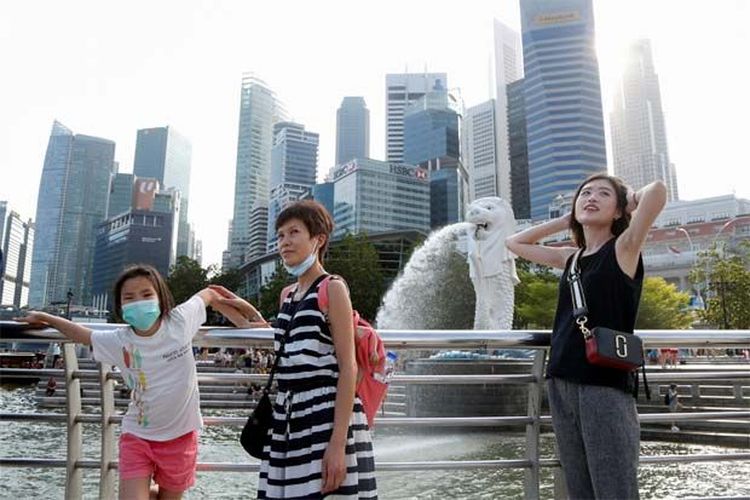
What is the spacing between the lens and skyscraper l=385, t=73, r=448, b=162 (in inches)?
Answer: 5773

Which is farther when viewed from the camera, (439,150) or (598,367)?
(439,150)

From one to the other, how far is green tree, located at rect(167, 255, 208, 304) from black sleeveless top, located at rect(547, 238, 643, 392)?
48.6 meters

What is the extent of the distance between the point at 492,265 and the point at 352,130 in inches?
6000

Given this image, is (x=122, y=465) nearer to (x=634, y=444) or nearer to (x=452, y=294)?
(x=634, y=444)

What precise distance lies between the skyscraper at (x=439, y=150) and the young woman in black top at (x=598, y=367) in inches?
3668

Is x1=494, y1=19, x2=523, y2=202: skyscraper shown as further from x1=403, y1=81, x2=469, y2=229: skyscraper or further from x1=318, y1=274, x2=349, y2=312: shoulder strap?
x1=318, y1=274, x2=349, y2=312: shoulder strap

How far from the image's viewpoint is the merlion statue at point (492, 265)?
13.8 m

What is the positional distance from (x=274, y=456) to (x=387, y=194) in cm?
8418

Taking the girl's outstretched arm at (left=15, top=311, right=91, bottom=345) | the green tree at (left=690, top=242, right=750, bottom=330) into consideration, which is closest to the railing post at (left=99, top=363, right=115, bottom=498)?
the girl's outstretched arm at (left=15, top=311, right=91, bottom=345)

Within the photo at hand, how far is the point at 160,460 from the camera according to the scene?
2.12 metres

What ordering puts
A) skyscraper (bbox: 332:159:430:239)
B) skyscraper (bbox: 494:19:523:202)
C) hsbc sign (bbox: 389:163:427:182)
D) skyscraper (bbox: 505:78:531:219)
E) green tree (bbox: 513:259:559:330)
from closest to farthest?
green tree (bbox: 513:259:559:330) → skyscraper (bbox: 332:159:430:239) → hsbc sign (bbox: 389:163:427:182) → skyscraper (bbox: 505:78:531:219) → skyscraper (bbox: 494:19:523:202)

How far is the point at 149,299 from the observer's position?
2230mm

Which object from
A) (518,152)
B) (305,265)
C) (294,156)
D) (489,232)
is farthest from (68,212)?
(305,265)

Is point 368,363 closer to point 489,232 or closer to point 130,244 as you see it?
point 489,232
